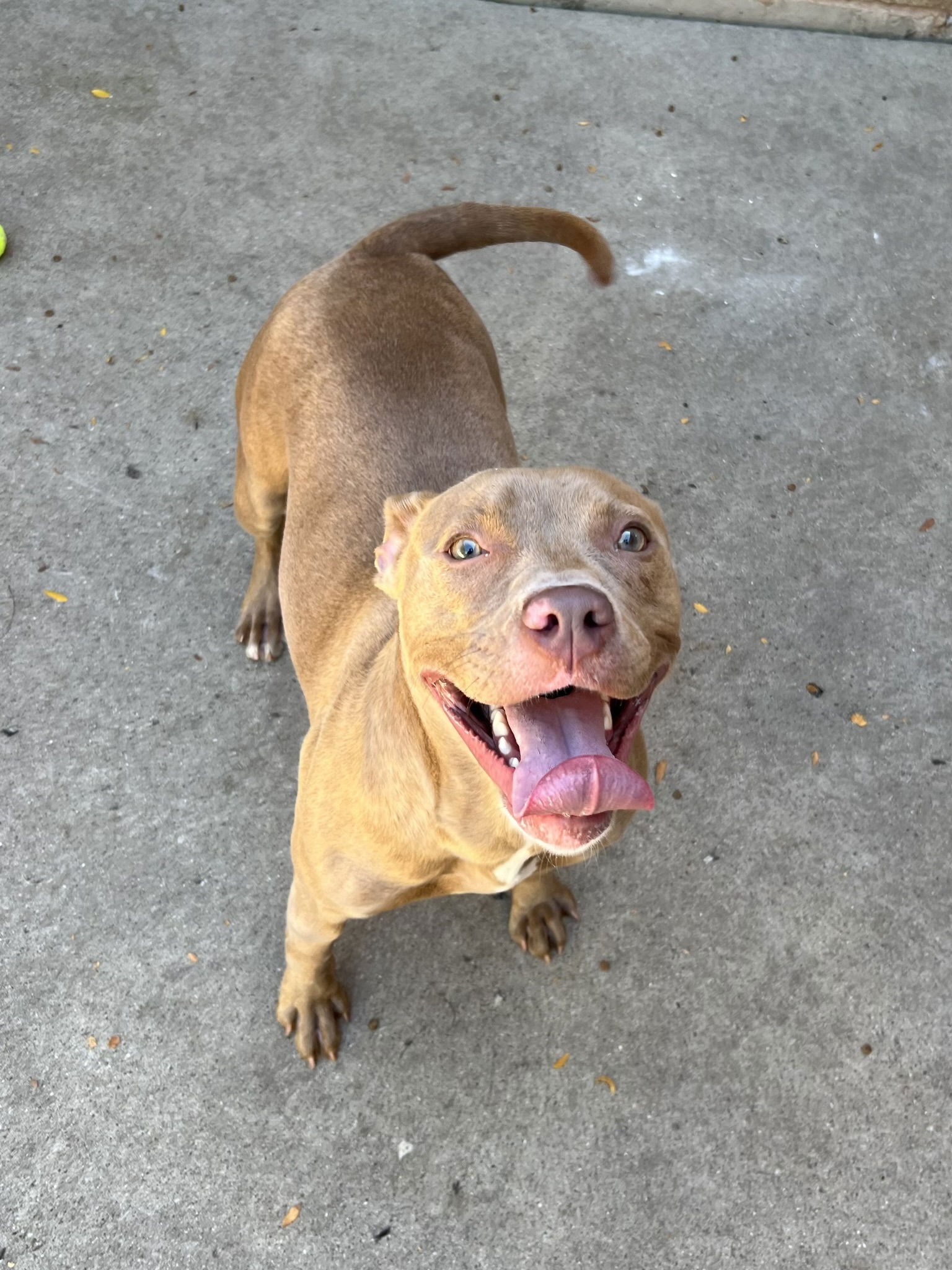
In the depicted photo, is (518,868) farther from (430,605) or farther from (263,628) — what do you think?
(263,628)

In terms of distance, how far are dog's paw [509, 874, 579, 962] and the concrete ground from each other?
8cm

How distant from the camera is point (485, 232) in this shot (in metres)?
3.13

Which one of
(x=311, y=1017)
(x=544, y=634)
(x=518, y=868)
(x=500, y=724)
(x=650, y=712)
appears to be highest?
(x=544, y=634)

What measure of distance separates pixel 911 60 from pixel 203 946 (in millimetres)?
5823

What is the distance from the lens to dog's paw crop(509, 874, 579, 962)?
3.13 metres

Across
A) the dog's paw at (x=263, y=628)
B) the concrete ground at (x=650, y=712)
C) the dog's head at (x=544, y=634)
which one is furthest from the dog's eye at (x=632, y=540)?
the dog's paw at (x=263, y=628)

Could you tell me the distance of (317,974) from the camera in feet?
9.53

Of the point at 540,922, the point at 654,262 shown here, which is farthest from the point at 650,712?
the point at 654,262

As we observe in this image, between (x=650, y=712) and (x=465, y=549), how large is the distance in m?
1.79

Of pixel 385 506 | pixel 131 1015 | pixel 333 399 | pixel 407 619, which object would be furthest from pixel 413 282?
Result: pixel 131 1015

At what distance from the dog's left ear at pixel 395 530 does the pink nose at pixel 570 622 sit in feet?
2.05

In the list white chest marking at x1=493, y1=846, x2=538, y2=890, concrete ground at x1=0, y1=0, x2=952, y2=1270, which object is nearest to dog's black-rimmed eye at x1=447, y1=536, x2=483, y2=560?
white chest marking at x1=493, y1=846, x2=538, y2=890

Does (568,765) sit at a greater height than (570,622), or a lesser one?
lesser

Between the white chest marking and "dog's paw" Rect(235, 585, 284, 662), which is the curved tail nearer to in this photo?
"dog's paw" Rect(235, 585, 284, 662)
